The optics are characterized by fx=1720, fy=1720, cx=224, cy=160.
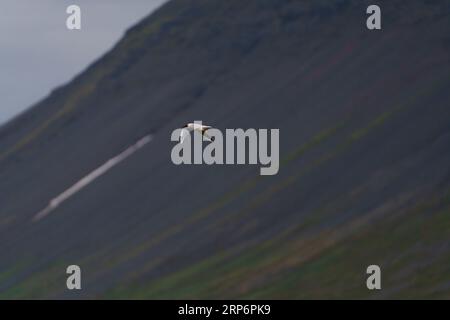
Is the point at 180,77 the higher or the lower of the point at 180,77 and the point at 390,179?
the higher

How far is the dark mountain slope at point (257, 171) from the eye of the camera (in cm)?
10388

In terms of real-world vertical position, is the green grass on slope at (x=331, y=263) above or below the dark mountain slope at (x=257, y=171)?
below

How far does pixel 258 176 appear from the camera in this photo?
407ft

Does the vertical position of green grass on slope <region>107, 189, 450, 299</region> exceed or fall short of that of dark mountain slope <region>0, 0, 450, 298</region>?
it falls short

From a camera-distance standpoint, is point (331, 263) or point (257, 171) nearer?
point (331, 263)

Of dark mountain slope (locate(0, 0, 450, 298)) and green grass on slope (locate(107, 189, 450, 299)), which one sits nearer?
green grass on slope (locate(107, 189, 450, 299))

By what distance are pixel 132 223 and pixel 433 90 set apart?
23777mm

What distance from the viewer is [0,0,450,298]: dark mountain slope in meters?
104

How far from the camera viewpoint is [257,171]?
125062 mm

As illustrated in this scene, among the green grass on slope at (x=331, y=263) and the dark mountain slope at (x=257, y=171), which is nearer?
the green grass on slope at (x=331, y=263)

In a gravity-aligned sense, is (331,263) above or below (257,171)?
below
